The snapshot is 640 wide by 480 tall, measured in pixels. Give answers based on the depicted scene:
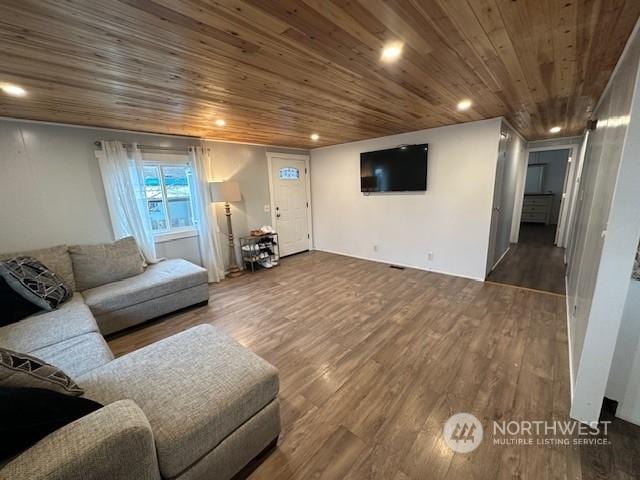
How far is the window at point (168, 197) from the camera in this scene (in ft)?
12.0

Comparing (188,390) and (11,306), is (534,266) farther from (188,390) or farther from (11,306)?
(11,306)

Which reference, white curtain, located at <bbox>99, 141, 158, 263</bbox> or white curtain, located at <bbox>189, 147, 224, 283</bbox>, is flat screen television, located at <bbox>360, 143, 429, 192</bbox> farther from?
white curtain, located at <bbox>99, 141, 158, 263</bbox>

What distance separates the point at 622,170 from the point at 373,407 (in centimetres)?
194

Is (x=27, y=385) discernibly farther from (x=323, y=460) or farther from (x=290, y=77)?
(x=290, y=77)

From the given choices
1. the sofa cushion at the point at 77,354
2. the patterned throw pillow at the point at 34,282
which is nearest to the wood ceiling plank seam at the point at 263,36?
the sofa cushion at the point at 77,354

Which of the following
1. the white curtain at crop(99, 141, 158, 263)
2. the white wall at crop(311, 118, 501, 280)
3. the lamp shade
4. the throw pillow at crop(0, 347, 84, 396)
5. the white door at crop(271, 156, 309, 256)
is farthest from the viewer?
the white door at crop(271, 156, 309, 256)

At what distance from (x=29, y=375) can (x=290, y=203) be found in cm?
473

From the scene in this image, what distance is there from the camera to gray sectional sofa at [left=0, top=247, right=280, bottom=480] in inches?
33.8

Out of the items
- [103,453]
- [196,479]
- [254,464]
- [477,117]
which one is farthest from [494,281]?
[103,453]

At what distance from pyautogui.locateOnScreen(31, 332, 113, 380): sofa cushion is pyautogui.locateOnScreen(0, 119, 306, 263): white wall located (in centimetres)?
186

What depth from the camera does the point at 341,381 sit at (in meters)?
1.98

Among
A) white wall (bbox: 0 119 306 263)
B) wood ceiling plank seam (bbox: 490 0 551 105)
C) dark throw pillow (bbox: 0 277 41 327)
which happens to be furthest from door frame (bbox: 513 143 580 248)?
dark throw pillow (bbox: 0 277 41 327)

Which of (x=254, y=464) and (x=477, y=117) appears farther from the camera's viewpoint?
(x=477, y=117)

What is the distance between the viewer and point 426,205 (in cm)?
420
